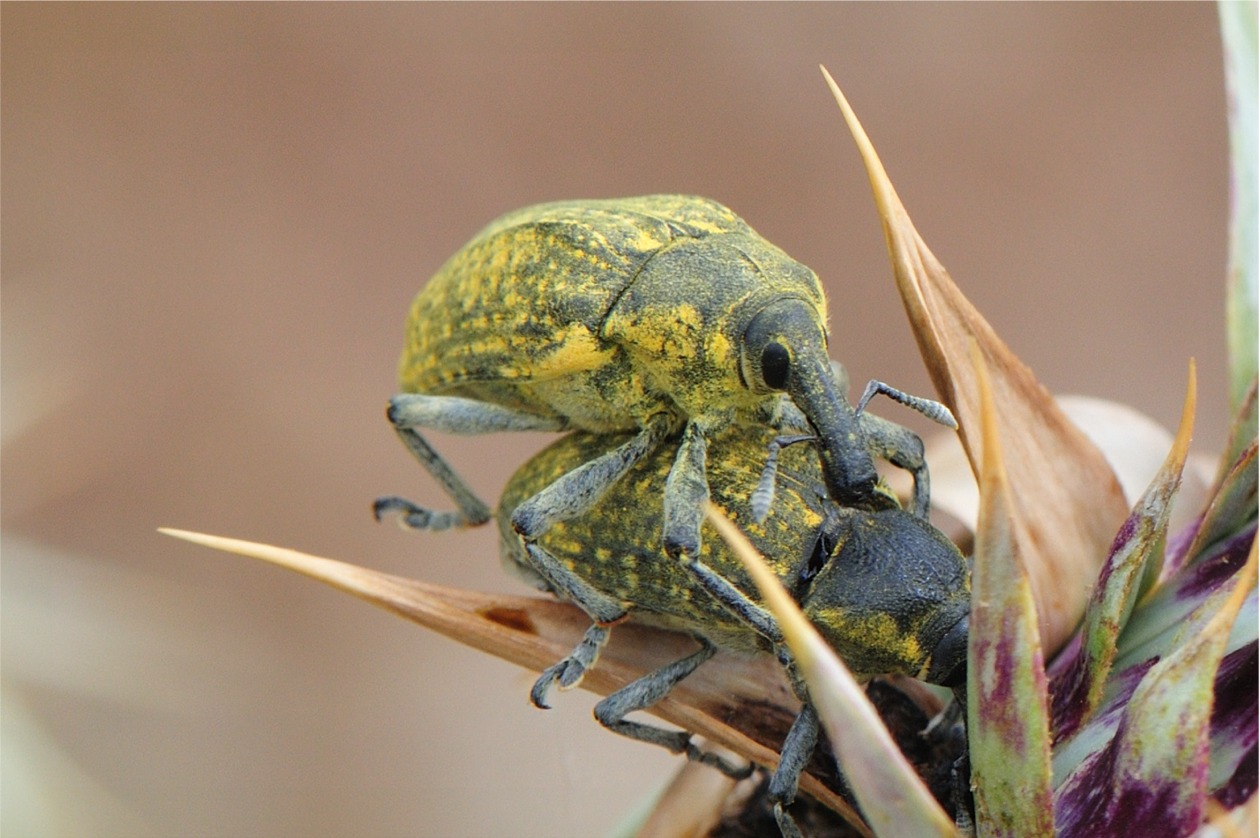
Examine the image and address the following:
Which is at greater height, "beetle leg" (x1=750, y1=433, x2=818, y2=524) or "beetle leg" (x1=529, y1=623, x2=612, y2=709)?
"beetle leg" (x1=750, y1=433, x2=818, y2=524)

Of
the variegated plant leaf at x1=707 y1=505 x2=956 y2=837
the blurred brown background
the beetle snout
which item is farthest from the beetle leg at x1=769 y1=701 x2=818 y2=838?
the blurred brown background

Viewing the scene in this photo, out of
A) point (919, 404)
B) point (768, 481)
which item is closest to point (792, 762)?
point (768, 481)

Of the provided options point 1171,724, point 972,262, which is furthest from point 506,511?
point 972,262

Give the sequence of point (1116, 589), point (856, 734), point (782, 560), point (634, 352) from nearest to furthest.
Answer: point (856, 734) < point (1116, 589) < point (782, 560) < point (634, 352)

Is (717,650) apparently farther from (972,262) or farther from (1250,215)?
(972,262)

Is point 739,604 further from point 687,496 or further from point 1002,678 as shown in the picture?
point 1002,678

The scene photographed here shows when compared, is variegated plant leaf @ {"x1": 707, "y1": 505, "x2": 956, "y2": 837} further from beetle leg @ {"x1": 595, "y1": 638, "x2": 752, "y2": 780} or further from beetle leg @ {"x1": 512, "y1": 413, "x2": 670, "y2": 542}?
beetle leg @ {"x1": 512, "y1": 413, "x2": 670, "y2": 542}

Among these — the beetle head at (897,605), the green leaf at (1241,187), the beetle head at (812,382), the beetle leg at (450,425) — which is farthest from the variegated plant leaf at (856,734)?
the beetle leg at (450,425)
